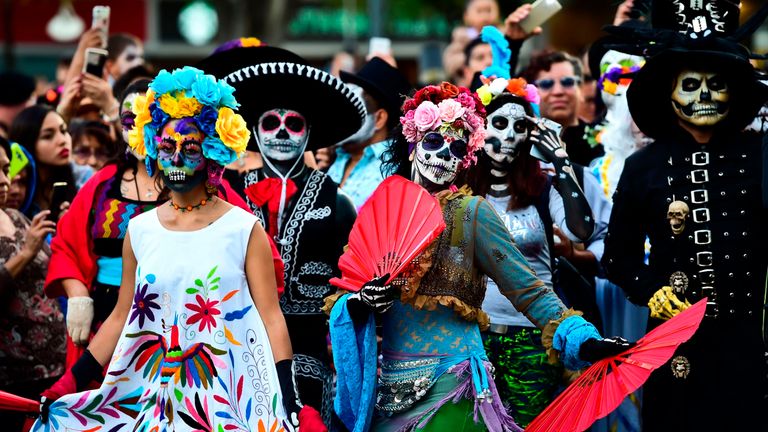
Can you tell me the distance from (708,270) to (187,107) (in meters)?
2.88

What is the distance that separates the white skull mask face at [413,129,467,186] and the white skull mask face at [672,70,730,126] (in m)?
1.68

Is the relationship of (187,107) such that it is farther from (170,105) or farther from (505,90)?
(505,90)

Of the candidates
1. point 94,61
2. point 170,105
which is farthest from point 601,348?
point 94,61

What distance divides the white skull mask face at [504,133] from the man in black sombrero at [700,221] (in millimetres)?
614

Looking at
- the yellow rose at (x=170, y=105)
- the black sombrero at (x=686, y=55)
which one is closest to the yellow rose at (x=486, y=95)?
the black sombrero at (x=686, y=55)

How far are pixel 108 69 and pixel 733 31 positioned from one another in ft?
20.5

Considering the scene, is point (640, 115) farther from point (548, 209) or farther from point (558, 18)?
point (558, 18)

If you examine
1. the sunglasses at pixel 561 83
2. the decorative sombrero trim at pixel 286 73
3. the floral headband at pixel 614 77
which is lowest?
the decorative sombrero trim at pixel 286 73

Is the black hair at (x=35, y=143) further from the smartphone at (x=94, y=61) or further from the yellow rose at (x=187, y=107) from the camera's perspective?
the yellow rose at (x=187, y=107)

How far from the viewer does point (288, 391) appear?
601cm

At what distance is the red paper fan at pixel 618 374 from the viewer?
595 centimetres

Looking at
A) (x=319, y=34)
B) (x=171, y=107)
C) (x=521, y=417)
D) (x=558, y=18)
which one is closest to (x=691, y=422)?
(x=521, y=417)

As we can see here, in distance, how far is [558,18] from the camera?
27484 millimetres

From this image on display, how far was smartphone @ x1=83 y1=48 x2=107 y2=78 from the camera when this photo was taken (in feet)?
33.5
